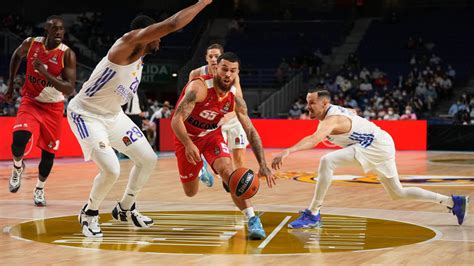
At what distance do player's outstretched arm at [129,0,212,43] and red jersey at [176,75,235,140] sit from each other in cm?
83

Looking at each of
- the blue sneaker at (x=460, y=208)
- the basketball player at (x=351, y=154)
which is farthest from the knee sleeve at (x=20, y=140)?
the blue sneaker at (x=460, y=208)

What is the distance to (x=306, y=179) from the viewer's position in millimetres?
14789

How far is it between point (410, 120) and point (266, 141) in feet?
14.6

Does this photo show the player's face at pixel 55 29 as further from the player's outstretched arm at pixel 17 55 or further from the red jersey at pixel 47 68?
the player's outstretched arm at pixel 17 55

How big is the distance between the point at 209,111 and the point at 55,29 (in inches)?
111

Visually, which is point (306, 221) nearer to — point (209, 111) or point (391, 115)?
point (209, 111)

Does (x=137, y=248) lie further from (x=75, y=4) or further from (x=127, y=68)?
(x=75, y=4)

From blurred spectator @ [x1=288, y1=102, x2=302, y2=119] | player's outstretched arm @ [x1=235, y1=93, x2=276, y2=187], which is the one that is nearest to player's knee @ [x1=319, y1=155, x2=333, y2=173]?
player's outstretched arm @ [x1=235, y1=93, x2=276, y2=187]

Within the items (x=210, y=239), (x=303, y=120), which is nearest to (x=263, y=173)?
(x=210, y=239)

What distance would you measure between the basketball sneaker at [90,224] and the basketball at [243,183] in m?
1.28

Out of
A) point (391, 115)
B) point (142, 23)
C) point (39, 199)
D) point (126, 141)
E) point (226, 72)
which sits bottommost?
point (391, 115)

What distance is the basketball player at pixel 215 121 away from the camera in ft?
24.9

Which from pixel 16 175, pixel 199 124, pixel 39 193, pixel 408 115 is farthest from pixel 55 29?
pixel 408 115

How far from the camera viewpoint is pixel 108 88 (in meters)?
7.89
